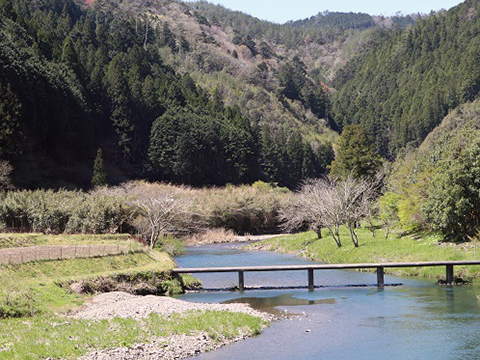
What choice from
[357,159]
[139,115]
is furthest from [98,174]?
[357,159]

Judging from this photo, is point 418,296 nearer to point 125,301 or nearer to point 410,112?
point 125,301

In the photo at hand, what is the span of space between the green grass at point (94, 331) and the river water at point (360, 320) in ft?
5.41

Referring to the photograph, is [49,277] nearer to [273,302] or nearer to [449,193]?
[273,302]

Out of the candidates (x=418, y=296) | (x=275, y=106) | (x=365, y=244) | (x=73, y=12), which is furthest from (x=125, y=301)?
(x=73, y=12)

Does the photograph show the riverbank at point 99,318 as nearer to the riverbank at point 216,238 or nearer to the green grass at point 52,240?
the green grass at point 52,240

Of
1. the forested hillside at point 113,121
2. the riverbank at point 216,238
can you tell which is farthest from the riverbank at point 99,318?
the forested hillside at point 113,121

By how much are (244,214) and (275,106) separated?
8826cm

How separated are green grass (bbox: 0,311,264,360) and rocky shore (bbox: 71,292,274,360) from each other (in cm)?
56

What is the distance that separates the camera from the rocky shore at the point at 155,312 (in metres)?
24.6

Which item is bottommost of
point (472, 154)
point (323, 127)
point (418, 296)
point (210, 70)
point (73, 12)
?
point (418, 296)

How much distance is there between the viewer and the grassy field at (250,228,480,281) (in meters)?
47.1

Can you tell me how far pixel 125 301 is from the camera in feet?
114

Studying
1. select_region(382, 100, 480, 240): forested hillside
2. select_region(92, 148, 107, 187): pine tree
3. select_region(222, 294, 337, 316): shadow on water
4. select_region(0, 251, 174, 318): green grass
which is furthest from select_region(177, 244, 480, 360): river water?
select_region(92, 148, 107, 187): pine tree

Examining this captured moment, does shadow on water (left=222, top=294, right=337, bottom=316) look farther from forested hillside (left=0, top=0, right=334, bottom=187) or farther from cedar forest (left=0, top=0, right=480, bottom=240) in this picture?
forested hillside (left=0, top=0, right=334, bottom=187)
